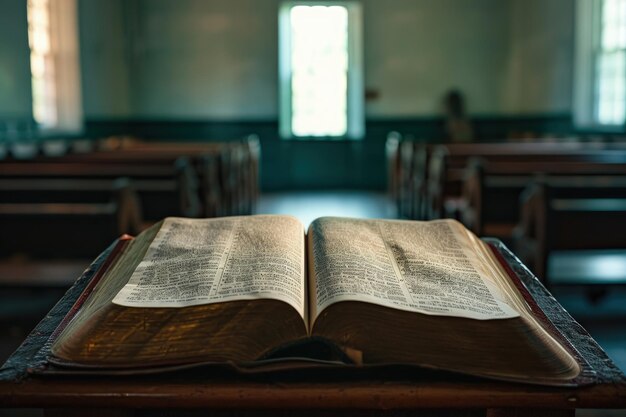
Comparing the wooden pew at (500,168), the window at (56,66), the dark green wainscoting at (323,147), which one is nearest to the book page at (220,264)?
the wooden pew at (500,168)

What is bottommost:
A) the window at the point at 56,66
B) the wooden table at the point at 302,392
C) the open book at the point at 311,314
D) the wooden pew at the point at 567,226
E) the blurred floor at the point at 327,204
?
the blurred floor at the point at 327,204

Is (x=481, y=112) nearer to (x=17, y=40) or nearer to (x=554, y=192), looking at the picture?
(x=17, y=40)

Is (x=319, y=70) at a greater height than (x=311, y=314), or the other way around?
(x=319, y=70)

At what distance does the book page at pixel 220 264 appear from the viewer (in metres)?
0.86

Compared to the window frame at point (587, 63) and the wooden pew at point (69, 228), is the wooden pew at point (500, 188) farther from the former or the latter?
the window frame at point (587, 63)

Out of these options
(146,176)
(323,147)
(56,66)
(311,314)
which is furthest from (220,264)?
(323,147)

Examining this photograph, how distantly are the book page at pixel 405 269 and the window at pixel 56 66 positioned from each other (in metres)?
7.89

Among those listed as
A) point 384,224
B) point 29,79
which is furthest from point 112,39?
point 384,224

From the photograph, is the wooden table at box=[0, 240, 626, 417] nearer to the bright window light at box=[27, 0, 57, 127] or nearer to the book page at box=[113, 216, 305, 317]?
the book page at box=[113, 216, 305, 317]

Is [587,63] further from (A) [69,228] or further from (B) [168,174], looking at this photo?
(A) [69,228]

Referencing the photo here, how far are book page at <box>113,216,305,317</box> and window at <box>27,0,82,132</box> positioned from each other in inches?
307

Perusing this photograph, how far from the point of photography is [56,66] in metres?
8.95

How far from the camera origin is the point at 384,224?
1.16 metres

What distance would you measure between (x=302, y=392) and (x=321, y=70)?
35.5 feet
